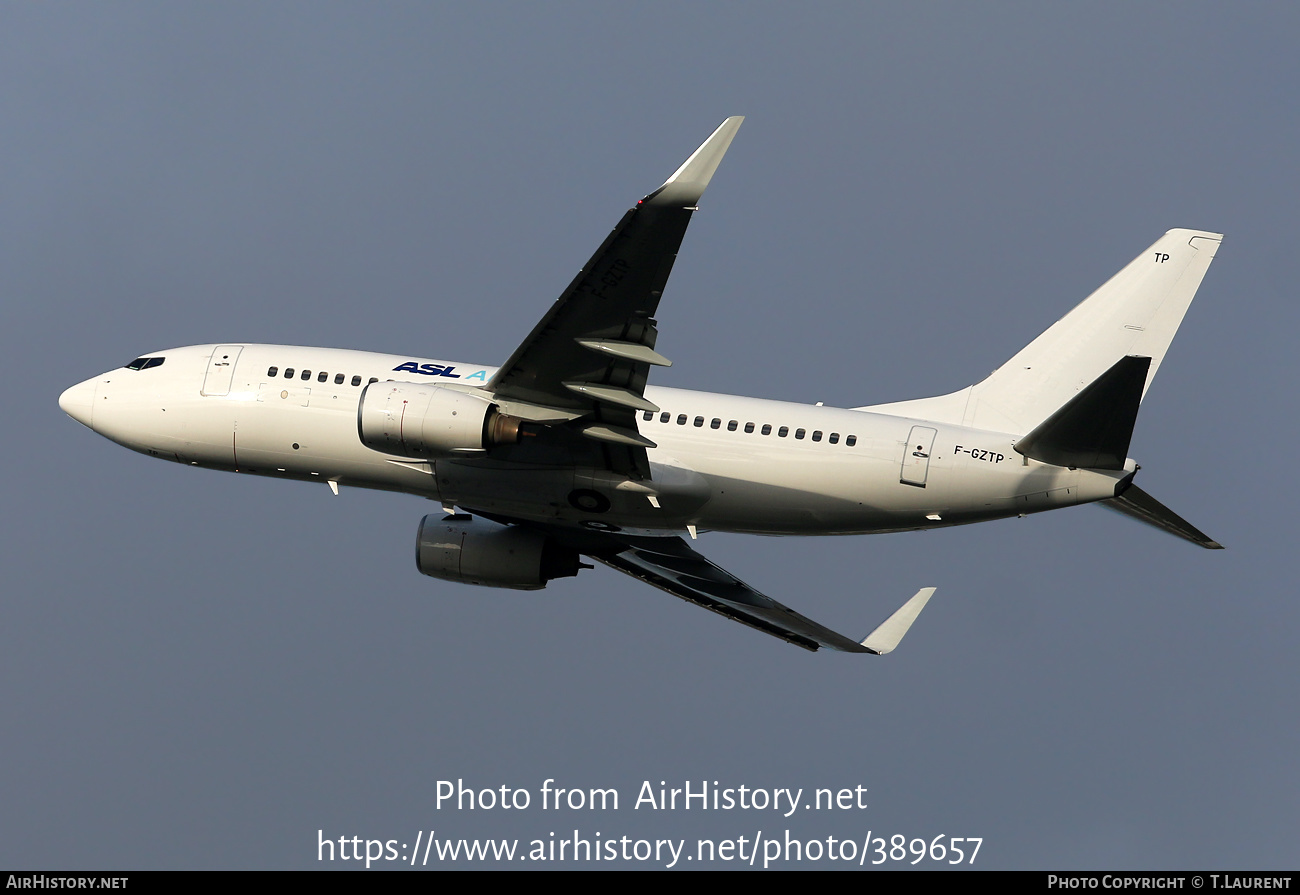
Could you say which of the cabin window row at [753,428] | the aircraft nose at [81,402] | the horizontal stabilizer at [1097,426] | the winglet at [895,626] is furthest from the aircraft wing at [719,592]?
the aircraft nose at [81,402]

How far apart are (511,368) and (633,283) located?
14.1ft

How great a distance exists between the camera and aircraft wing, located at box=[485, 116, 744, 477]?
1084 inches

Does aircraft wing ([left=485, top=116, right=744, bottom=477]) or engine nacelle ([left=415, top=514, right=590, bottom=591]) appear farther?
engine nacelle ([left=415, top=514, right=590, bottom=591])

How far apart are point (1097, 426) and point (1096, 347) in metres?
5.95

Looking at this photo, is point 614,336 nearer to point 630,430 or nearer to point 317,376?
point 630,430

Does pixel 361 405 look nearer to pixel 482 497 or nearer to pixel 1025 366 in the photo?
pixel 482 497

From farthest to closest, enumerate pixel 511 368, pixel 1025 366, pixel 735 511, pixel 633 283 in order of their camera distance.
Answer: pixel 1025 366 < pixel 735 511 < pixel 511 368 < pixel 633 283

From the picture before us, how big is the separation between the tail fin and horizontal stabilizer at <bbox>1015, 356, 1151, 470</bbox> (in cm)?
345

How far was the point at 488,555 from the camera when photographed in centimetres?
Answer: 3903

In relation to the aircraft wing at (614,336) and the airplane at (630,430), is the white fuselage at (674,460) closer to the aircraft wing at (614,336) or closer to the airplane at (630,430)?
the airplane at (630,430)

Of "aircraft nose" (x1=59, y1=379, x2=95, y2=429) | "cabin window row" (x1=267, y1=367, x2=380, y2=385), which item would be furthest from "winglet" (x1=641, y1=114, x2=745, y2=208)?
"aircraft nose" (x1=59, y1=379, x2=95, y2=429)

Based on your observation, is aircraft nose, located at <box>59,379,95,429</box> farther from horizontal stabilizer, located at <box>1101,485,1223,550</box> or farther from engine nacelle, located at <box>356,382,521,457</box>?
horizontal stabilizer, located at <box>1101,485,1223,550</box>

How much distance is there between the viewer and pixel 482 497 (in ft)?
115
